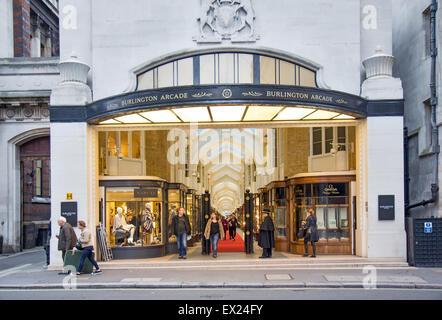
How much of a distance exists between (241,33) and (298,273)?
8458 millimetres

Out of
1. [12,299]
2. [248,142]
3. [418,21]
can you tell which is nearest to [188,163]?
[248,142]

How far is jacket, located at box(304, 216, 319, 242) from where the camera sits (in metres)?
17.1

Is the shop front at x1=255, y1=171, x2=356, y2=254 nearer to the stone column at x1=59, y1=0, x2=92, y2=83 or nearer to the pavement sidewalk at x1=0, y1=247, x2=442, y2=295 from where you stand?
the pavement sidewalk at x1=0, y1=247, x2=442, y2=295

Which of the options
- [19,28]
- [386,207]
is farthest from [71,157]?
[19,28]

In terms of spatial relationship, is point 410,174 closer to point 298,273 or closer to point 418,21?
point 418,21

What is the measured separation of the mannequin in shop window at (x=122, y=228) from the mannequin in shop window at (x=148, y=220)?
0.47 metres

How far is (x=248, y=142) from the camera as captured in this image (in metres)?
34.2

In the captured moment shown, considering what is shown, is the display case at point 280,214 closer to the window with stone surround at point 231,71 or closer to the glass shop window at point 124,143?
the window with stone surround at point 231,71

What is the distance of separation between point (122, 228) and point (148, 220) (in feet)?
3.30

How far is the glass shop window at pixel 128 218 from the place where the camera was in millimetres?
17641

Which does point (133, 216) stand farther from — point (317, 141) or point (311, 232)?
point (317, 141)

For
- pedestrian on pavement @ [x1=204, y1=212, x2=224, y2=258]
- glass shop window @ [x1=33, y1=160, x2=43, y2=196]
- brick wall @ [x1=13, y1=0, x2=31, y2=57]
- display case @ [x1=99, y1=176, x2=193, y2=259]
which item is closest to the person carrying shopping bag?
display case @ [x1=99, y1=176, x2=193, y2=259]

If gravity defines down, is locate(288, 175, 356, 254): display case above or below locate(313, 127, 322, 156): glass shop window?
below

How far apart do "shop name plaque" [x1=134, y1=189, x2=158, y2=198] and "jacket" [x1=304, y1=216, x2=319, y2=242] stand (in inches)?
226
